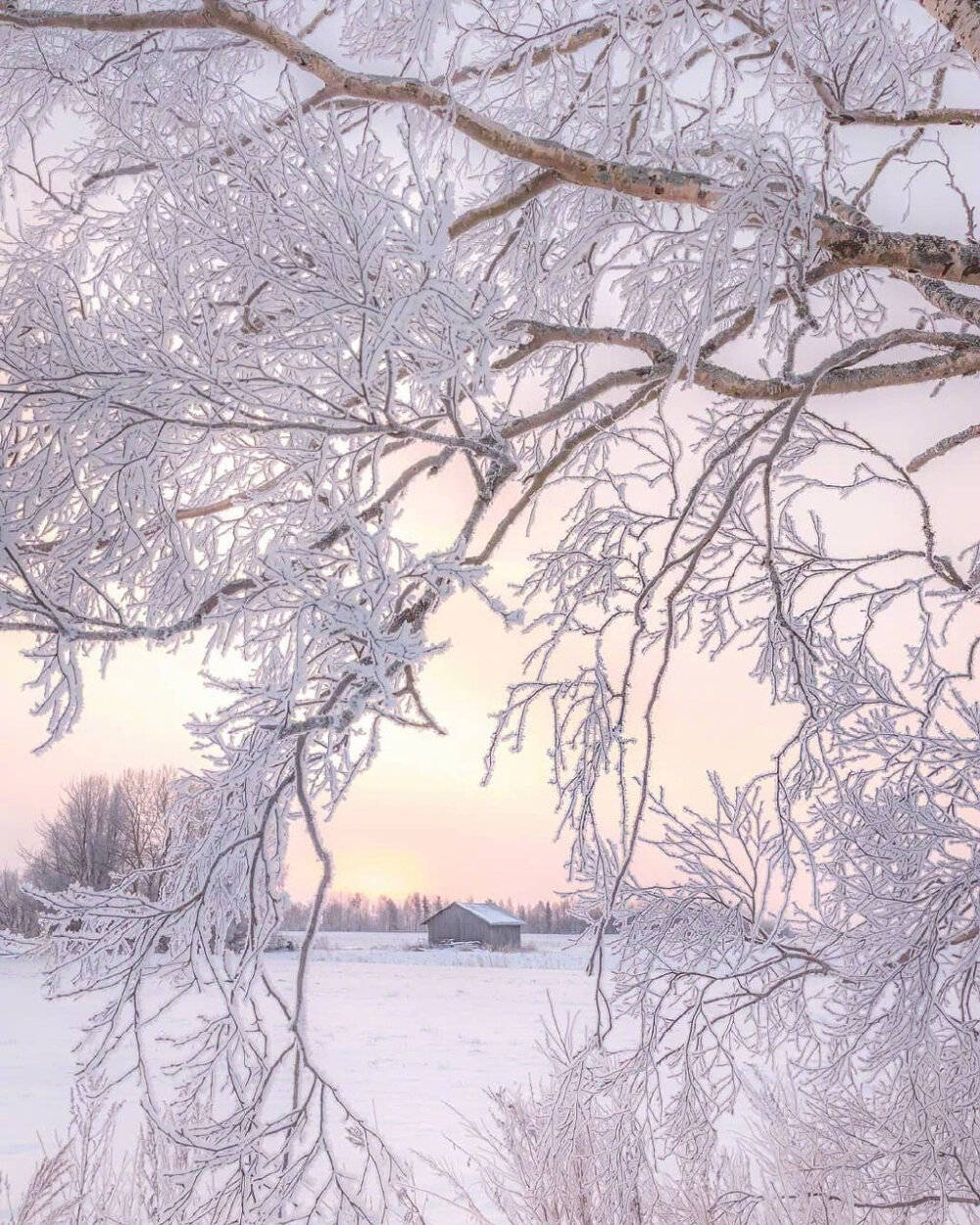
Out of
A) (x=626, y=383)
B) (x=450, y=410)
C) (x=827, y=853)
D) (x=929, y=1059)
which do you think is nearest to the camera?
(x=450, y=410)

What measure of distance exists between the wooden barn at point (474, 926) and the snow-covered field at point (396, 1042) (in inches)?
347

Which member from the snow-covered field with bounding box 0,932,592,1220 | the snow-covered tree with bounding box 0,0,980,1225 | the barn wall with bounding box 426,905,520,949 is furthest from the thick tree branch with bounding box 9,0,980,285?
the barn wall with bounding box 426,905,520,949

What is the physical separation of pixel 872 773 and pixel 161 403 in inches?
116

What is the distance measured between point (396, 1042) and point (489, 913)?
21.0 meters

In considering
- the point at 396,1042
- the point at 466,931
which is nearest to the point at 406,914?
the point at 466,931

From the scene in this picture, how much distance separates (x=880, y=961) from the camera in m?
3.58

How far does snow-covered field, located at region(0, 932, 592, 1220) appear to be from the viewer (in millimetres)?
10312

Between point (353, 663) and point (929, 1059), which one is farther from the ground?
point (353, 663)

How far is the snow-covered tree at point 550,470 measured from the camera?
215cm

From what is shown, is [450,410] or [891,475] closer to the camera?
[450,410]

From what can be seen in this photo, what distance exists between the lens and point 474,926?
35.4m

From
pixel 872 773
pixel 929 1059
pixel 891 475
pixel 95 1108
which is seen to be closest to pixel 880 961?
pixel 929 1059

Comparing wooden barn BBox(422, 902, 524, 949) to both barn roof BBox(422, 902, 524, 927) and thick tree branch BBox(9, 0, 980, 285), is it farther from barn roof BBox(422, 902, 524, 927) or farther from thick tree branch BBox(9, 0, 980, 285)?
thick tree branch BBox(9, 0, 980, 285)

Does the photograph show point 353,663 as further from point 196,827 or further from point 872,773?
point 872,773
